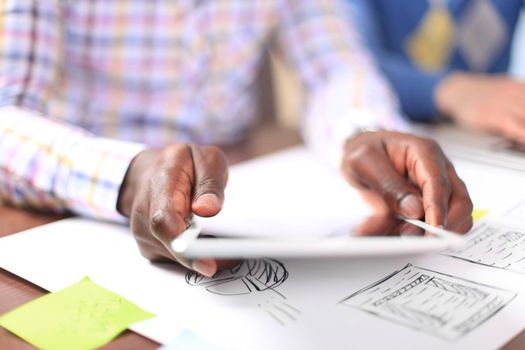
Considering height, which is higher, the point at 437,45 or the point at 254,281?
the point at 437,45

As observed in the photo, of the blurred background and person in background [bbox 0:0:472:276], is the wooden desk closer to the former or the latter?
person in background [bbox 0:0:472:276]

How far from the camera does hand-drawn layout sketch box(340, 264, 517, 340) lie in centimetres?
40

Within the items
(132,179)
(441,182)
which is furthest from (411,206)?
(132,179)

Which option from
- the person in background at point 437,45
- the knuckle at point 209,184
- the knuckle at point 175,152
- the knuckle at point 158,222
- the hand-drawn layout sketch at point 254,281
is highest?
the person in background at point 437,45

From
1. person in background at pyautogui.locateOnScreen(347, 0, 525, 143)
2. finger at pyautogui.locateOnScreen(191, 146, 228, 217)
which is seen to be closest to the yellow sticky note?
finger at pyautogui.locateOnScreen(191, 146, 228, 217)

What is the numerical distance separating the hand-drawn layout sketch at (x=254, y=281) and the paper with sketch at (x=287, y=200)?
0.09 feet

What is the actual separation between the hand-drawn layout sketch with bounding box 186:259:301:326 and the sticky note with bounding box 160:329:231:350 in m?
0.05

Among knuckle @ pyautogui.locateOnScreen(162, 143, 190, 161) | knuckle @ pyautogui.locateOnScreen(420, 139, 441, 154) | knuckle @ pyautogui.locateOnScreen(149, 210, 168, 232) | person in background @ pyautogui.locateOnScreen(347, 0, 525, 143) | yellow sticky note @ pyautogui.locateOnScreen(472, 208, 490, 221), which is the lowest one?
yellow sticky note @ pyautogui.locateOnScreen(472, 208, 490, 221)

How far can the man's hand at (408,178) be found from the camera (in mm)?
507

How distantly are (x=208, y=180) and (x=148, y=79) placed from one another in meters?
0.43

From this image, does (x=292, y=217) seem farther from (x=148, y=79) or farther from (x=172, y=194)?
(x=148, y=79)

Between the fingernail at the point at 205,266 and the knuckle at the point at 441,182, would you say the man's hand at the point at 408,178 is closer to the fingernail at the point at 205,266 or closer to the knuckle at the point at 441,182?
the knuckle at the point at 441,182

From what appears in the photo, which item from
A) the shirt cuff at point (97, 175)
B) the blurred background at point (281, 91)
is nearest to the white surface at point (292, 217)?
the shirt cuff at point (97, 175)

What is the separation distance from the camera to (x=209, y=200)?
18.3 inches
